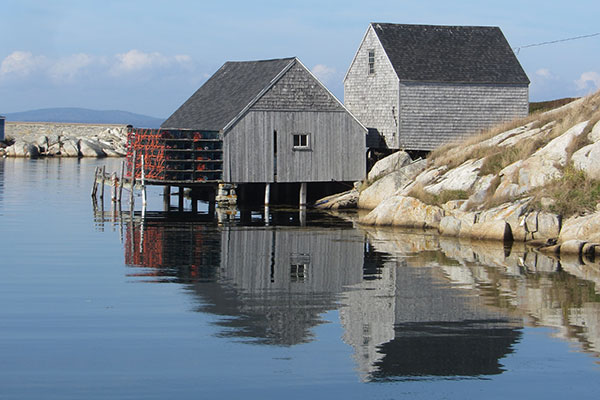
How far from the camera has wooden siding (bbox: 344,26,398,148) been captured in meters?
42.0

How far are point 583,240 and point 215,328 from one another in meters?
13.3

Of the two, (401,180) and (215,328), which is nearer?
(215,328)

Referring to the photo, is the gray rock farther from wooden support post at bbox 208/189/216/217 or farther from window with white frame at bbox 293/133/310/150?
window with white frame at bbox 293/133/310/150

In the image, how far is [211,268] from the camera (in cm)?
2109

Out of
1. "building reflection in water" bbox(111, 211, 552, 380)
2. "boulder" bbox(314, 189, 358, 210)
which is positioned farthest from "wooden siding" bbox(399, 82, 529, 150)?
"building reflection in water" bbox(111, 211, 552, 380)

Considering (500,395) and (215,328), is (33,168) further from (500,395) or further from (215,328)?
(500,395)

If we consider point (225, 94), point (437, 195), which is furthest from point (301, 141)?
point (437, 195)

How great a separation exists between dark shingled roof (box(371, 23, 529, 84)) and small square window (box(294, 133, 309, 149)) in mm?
5502

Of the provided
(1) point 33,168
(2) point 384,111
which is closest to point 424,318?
(2) point 384,111

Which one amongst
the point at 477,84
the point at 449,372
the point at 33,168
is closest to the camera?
the point at 449,372

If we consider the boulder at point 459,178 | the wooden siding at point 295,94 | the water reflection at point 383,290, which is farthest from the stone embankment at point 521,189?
the wooden siding at point 295,94

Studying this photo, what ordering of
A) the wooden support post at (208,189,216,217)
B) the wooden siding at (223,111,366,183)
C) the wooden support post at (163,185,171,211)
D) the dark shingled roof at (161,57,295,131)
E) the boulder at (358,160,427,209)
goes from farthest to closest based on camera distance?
the wooden support post at (163,185,171,211) → the dark shingled roof at (161,57,295,131) → the wooden siding at (223,111,366,183) → the wooden support post at (208,189,216,217) → the boulder at (358,160,427,209)

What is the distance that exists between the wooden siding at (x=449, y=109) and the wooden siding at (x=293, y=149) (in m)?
2.70

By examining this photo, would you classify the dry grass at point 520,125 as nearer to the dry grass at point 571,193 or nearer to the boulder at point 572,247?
the dry grass at point 571,193
